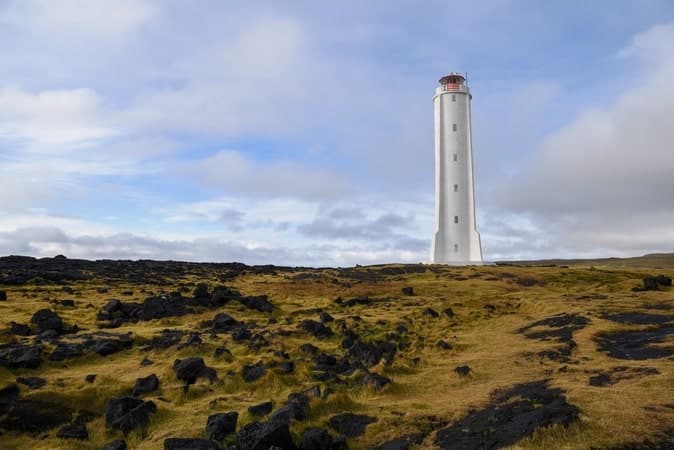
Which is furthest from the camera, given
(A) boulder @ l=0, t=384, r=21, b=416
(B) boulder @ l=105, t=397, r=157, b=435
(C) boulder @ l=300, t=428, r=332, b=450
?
(A) boulder @ l=0, t=384, r=21, b=416

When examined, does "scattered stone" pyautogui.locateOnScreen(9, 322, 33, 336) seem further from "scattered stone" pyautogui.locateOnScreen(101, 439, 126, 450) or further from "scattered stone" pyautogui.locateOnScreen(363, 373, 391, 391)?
"scattered stone" pyautogui.locateOnScreen(363, 373, 391, 391)

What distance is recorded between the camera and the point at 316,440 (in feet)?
40.6

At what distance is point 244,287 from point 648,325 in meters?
35.8

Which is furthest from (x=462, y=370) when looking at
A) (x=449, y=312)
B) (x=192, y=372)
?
(x=449, y=312)

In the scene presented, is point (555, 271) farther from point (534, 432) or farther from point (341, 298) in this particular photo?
point (534, 432)

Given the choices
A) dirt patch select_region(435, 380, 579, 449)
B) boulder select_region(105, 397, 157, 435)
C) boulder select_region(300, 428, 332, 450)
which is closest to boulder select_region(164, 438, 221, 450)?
boulder select_region(300, 428, 332, 450)

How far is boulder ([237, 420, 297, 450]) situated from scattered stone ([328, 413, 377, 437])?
1.93 m

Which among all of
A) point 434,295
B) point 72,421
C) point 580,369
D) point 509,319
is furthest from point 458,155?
point 72,421

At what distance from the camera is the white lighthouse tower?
67438 mm

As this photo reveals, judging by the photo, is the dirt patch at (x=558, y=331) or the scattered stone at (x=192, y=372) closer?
the scattered stone at (x=192, y=372)

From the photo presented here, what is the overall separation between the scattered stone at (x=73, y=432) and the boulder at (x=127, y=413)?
67 cm


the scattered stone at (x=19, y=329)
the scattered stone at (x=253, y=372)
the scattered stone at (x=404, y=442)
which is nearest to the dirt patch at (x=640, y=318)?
the scattered stone at (x=404, y=442)

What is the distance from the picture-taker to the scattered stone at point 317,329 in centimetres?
2775

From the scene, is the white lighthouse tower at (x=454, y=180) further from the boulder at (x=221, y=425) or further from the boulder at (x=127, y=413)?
the boulder at (x=221, y=425)
